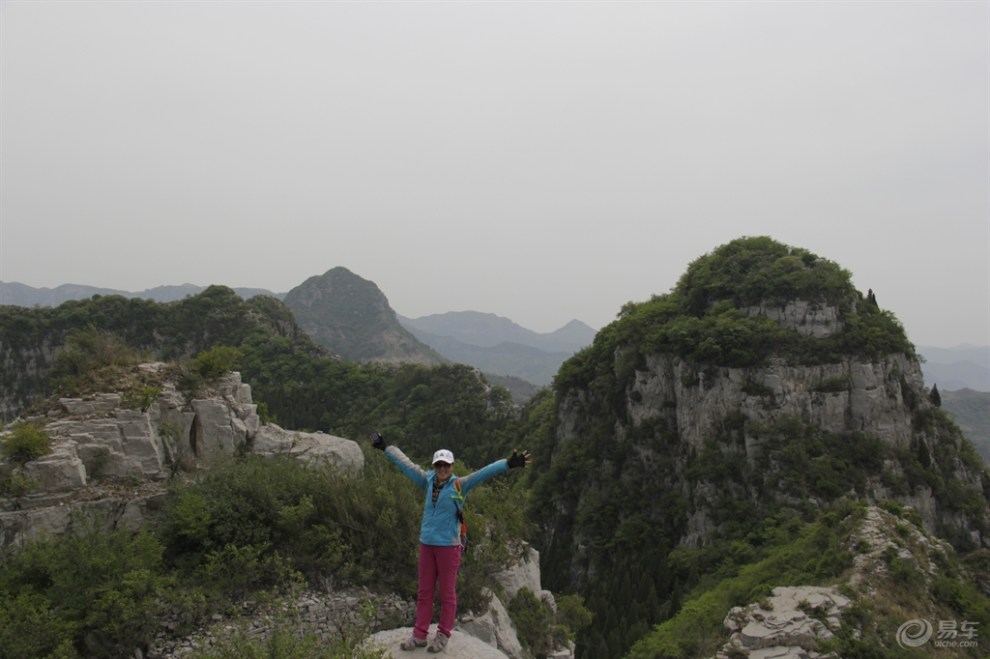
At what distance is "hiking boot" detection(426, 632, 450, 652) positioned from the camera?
22.2ft

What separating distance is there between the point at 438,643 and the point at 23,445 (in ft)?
28.4

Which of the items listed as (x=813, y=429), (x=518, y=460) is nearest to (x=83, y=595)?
(x=518, y=460)

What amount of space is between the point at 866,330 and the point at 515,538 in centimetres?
2928

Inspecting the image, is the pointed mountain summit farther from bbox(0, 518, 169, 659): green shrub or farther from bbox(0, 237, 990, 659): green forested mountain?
bbox(0, 518, 169, 659): green shrub

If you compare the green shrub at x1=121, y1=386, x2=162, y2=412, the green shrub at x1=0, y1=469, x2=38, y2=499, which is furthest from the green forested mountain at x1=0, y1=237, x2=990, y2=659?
the green shrub at x1=0, y1=469, x2=38, y2=499

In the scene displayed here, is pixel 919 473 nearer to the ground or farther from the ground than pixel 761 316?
nearer to the ground

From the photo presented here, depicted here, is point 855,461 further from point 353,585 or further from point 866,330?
point 353,585

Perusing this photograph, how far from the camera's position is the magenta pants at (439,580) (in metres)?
6.54

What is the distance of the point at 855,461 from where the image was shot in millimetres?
30156

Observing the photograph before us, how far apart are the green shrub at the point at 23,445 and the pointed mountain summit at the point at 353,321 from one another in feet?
497

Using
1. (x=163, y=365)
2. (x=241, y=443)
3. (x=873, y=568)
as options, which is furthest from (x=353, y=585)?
(x=873, y=568)

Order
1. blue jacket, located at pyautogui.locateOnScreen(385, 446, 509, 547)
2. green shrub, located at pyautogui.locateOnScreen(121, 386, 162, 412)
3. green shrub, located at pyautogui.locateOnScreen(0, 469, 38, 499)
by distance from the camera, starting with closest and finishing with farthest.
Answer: blue jacket, located at pyautogui.locateOnScreen(385, 446, 509, 547) < green shrub, located at pyautogui.locateOnScreen(0, 469, 38, 499) < green shrub, located at pyautogui.locateOnScreen(121, 386, 162, 412)

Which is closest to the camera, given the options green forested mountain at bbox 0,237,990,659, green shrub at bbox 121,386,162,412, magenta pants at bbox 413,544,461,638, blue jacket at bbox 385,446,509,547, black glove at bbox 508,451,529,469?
black glove at bbox 508,451,529,469

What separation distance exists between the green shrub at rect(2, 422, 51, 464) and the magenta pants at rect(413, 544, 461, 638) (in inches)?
324
